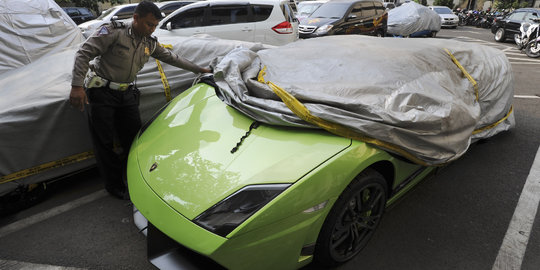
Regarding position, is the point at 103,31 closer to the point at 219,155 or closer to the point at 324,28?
the point at 219,155

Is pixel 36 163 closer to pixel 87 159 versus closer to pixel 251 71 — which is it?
pixel 87 159

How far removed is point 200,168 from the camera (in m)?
1.89

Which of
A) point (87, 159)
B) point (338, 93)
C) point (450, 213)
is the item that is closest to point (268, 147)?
point (338, 93)

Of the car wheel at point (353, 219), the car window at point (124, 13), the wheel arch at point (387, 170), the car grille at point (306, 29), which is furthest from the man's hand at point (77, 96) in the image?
the car window at point (124, 13)

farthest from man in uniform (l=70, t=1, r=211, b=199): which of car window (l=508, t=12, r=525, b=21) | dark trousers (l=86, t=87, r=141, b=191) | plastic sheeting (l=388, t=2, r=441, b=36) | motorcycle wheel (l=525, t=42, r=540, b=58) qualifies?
car window (l=508, t=12, r=525, b=21)

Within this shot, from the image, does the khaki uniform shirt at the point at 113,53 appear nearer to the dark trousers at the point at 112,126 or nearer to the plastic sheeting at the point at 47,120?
the dark trousers at the point at 112,126

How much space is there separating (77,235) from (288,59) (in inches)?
80.7

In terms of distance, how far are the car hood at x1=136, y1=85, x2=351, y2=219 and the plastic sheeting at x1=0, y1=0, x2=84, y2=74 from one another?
11.7 feet

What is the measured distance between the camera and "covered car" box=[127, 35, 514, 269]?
164 centimetres

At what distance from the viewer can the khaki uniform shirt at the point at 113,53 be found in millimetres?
2359

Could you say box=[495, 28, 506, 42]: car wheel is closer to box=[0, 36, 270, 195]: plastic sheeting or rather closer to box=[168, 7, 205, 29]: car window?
box=[168, 7, 205, 29]: car window

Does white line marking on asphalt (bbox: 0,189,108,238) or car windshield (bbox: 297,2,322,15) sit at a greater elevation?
car windshield (bbox: 297,2,322,15)

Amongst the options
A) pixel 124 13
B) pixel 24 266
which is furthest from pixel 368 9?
pixel 24 266

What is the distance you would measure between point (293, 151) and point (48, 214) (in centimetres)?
210
